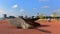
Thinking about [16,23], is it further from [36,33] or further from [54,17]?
[54,17]

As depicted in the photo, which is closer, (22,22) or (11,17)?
(22,22)

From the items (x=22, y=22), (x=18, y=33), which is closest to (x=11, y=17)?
(x=22, y=22)

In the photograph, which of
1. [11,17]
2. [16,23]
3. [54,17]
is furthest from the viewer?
[54,17]

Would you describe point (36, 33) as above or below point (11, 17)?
below

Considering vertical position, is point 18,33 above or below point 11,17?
below

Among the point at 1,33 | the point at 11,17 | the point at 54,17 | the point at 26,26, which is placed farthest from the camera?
the point at 54,17

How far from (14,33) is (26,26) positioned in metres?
4.40

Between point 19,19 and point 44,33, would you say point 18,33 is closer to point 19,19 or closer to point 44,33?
point 44,33

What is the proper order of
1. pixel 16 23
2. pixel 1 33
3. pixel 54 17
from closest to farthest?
pixel 1 33 < pixel 16 23 < pixel 54 17

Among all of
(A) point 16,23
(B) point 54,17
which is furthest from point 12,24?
(B) point 54,17

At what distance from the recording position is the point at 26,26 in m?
17.9

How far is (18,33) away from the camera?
13.8 metres

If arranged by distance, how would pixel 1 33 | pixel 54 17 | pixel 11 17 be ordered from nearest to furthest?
1. pixel 1 33
2. pixel 11 17
3. pixel 54 17

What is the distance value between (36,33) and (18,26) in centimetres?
494
